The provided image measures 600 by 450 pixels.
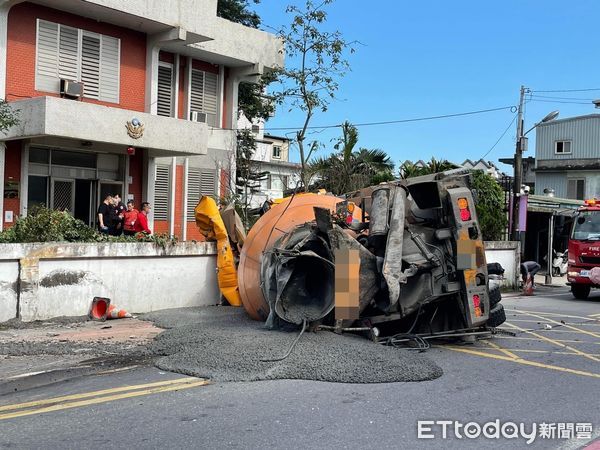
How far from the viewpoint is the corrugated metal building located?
36.3m

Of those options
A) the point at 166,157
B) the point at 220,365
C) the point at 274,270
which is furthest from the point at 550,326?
the point at 166,157

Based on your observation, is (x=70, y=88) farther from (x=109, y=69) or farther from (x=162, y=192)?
(x=162, y=192)

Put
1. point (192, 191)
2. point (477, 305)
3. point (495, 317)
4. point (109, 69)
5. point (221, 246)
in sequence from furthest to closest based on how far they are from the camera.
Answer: point (192, 191) < point (109, 69) < point (221, 246) < point (495, 317) < point (477, 305)

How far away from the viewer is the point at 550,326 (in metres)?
11.1

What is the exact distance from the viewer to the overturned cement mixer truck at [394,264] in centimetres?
805

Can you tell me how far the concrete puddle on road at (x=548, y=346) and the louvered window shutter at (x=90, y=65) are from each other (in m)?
13.2

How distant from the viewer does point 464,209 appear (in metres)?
8.53

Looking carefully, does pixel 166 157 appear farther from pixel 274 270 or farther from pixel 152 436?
pixel 152 436

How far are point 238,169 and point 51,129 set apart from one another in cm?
866

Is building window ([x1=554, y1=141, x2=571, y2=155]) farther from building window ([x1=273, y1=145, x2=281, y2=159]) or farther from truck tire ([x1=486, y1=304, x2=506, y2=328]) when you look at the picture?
truck tire ([x1=486, y1=304, x2=506, y2=328])

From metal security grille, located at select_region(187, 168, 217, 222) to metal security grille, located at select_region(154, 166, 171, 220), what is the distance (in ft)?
2.92

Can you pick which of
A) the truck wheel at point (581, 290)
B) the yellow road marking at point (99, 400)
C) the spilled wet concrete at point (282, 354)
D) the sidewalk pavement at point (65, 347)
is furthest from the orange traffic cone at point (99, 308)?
the truck wheel at point (581, 290)

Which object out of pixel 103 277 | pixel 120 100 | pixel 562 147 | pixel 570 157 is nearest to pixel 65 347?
pixel 103 277

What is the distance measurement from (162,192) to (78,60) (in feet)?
17.1
